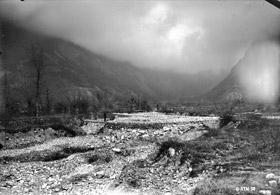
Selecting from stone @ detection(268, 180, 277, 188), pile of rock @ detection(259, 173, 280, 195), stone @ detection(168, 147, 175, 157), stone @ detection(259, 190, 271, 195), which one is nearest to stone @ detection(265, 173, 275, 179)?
pile of rock @ detection(259, 173, 280, 195)

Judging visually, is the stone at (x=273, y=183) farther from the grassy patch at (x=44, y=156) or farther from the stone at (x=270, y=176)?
the grassy patch at (x=44, y=156)

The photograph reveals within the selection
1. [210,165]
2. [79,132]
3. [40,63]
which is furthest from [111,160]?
[40,63]

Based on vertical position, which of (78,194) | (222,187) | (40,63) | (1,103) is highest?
(40,63)

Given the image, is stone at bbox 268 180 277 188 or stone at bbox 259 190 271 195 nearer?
stone at bbox 259 190 271 195

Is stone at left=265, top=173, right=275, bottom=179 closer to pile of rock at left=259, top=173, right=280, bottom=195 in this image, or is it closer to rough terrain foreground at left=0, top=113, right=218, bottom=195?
pile of rock at left=259, top=173, right=280, bottom=195

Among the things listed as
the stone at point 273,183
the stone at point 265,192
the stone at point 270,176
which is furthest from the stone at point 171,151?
the stone at point 265,192

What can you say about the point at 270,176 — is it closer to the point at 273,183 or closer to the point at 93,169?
the point at 273,183

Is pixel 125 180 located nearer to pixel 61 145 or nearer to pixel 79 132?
pixel 61 145

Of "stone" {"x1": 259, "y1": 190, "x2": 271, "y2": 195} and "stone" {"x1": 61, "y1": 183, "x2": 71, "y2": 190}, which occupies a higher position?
"stone" {"x1": 259, "y1": 190, "x2": 271, "y2": 195}
